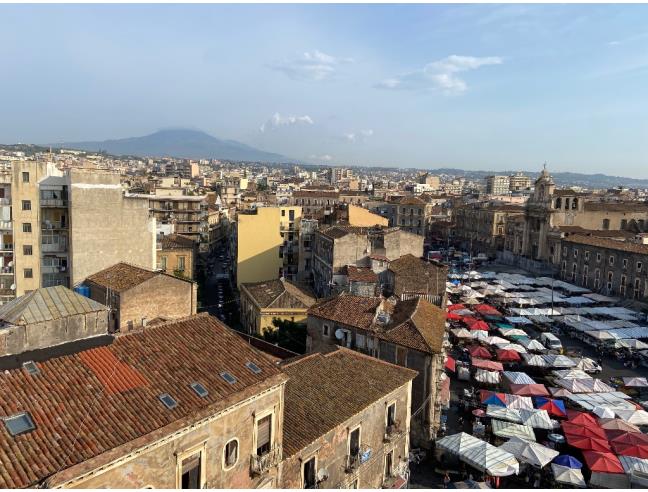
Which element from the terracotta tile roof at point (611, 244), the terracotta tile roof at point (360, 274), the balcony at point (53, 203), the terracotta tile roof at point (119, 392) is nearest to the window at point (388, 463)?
the terracotta tile roof at point (119, 392)

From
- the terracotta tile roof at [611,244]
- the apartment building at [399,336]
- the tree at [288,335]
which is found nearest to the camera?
the apartment building at [399,336]

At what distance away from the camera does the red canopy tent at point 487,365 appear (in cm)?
3303

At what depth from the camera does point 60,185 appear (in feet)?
110

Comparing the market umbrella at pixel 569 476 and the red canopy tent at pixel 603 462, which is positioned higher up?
the red canopy tent at pixel 603 462

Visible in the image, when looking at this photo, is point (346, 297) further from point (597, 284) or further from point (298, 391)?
point (597, 284)

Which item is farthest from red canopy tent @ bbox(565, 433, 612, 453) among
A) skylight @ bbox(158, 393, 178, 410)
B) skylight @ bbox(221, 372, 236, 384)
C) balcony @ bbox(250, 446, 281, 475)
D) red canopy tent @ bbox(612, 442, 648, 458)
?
skylight @ bbox(158, 393, 178, 410)

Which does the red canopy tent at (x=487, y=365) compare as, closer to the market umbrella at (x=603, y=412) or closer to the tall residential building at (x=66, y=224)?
the market umbrella at (x=603, y=412)

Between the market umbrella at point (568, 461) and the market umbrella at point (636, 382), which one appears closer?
the market umbrella at point (568, 461)

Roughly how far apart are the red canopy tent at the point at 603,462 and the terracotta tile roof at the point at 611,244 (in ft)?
134

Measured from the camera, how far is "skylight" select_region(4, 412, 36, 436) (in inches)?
351

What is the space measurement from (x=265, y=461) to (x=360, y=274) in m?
27.9

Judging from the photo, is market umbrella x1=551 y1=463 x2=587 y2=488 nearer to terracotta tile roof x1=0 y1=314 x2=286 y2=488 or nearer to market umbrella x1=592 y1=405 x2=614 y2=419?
market umbrella x1=592 y1=405 x2=614 y2=419

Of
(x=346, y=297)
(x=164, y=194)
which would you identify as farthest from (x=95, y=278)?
(x=164, y=194)

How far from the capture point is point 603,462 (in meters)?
21.2
